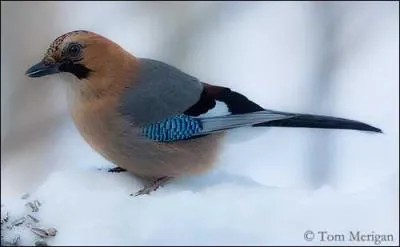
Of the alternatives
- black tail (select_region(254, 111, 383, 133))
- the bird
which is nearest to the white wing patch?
the bird

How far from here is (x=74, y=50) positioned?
1223 mm

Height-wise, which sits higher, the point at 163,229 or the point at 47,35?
the point at 47,35

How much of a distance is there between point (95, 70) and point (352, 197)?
1.61 feet

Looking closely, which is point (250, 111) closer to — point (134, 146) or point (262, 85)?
point (262, 85)

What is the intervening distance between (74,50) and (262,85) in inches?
13.1

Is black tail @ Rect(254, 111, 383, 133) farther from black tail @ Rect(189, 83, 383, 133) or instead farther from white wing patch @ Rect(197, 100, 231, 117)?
white wing patch @ Rect(197, 100, 231, 117)

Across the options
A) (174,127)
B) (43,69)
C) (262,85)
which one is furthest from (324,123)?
(43,69)

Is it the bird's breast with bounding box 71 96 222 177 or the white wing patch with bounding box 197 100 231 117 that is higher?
the white wing patch with bounding box 197 100 231 117

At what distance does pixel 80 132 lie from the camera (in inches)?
50.2

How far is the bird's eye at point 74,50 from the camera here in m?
1.22

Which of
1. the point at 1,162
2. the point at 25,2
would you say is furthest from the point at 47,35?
the point at 1,162

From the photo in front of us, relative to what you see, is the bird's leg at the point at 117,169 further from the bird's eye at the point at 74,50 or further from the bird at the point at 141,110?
the bird's eye at the point at 74,50

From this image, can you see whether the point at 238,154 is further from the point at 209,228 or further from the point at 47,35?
the point at 47,35

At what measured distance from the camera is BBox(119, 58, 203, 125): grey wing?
1.25 metres
